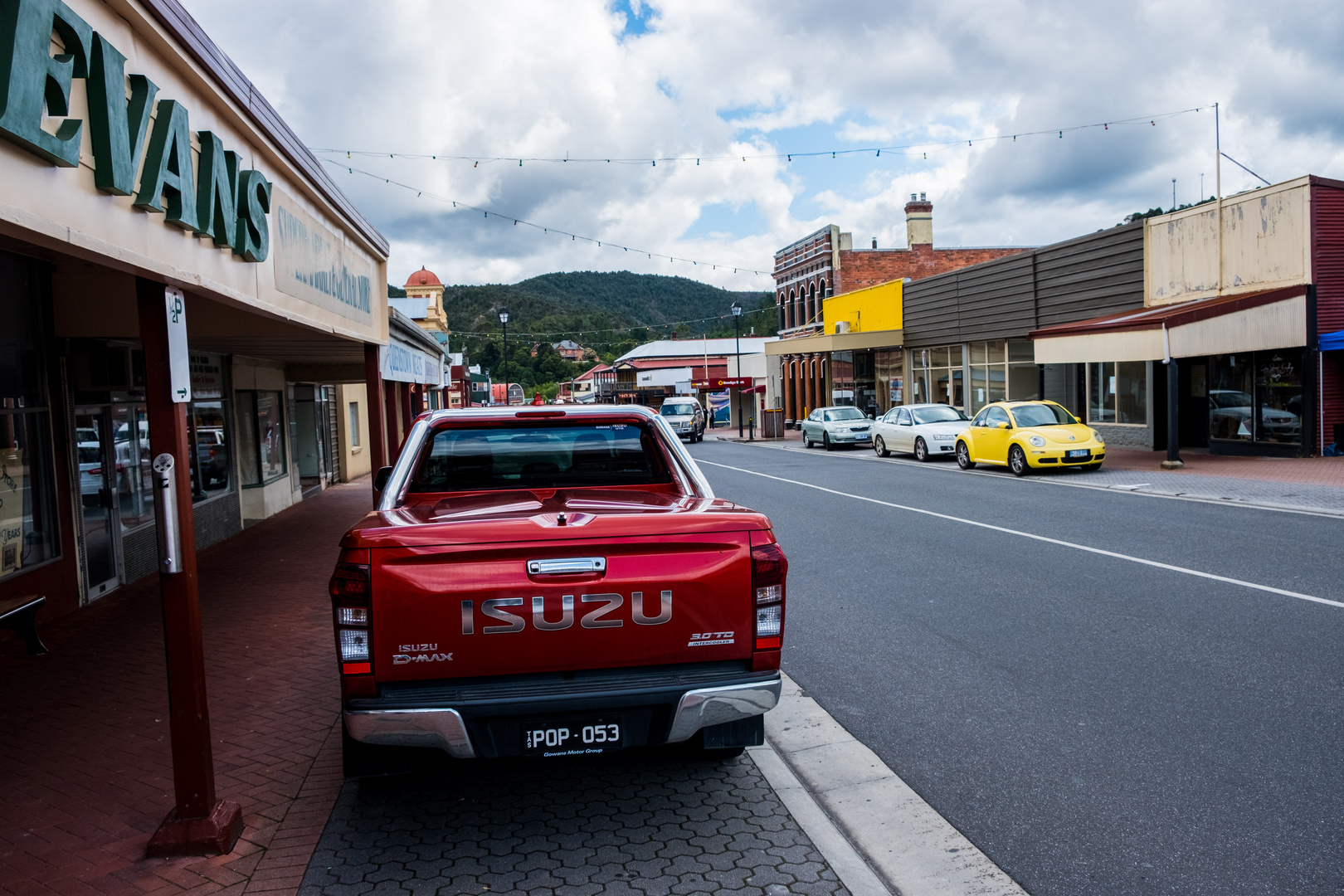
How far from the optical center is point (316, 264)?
914cm

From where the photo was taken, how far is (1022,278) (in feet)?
94.7

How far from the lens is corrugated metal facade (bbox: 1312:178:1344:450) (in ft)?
60.7

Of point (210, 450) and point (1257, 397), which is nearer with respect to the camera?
point (210, 450)

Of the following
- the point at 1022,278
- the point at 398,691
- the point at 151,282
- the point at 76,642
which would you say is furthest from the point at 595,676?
the point at 1022,278

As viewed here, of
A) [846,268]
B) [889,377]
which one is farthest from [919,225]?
[889,377]

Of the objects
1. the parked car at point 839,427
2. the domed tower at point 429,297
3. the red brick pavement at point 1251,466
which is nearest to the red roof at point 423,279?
the domed tower at point 429,297

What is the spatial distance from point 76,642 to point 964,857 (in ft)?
22.9

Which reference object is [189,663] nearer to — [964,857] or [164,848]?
[164,848]

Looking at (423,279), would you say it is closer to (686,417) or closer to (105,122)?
(686,417)

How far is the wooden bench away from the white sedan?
19719mm

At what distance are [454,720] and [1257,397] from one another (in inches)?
823

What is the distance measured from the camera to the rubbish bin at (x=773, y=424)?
4109 cm

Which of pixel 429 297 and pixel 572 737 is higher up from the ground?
pixel 429 297

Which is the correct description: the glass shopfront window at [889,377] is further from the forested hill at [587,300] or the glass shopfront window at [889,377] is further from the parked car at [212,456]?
the forested hill at [587,300]
